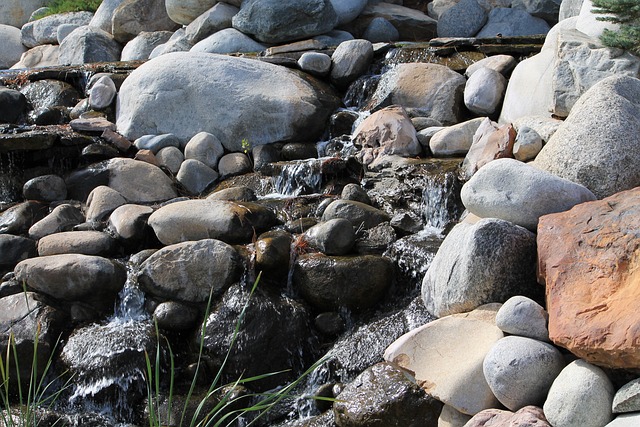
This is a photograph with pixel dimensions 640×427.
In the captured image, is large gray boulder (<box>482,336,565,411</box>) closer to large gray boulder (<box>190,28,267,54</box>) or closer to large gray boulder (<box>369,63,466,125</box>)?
large gray boulder (<box>369,63,466,125</box>)

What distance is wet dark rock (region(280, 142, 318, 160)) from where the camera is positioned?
855 centimetres

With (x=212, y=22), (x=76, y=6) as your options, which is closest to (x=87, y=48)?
(x=212, y=22)

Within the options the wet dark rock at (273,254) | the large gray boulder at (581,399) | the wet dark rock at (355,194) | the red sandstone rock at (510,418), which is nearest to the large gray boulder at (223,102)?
the wet dark rock at (355,194)

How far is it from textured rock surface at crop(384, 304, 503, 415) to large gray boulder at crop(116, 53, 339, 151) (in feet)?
14.9

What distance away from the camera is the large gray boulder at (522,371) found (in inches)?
157

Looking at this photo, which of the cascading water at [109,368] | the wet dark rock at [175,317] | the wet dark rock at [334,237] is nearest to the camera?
the cascading water at [109,368]

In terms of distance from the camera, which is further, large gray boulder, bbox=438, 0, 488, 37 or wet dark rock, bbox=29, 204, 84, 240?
large gray boulder, bbox=438, 0, 488, 37

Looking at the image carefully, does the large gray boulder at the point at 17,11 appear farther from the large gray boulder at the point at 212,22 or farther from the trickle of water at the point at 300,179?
the trickle of water at the point at 300,179

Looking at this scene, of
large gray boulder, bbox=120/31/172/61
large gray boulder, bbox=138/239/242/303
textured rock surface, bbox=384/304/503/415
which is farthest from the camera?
large gray boulder, bbox=120/31/172/61

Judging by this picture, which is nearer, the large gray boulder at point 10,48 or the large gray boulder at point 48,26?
the large gray boulder at point 48,26

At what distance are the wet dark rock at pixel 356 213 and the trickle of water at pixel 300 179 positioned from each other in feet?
3.61

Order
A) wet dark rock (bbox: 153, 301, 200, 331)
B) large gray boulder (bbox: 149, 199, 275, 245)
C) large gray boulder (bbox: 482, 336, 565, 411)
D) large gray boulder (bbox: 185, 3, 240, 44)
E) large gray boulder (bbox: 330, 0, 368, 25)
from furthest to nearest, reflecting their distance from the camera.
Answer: large gray boulder (bbox: 330, 0, 368, 25) → large gray boulder (bbox: 185, 3, 240, 44) → large gray boulder (bbox: 149, 199, 275, 245) → wet dark rock (bbox: 153, 301, 200, 331) → large gray boulder (bbox: 482, 336, 565, 411)

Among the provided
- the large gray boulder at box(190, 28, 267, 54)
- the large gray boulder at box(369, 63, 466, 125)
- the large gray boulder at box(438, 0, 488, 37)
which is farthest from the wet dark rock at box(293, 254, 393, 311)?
the large gray boulder at box(438, 0, 488, 37)

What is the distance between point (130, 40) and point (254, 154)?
6.15 metres
